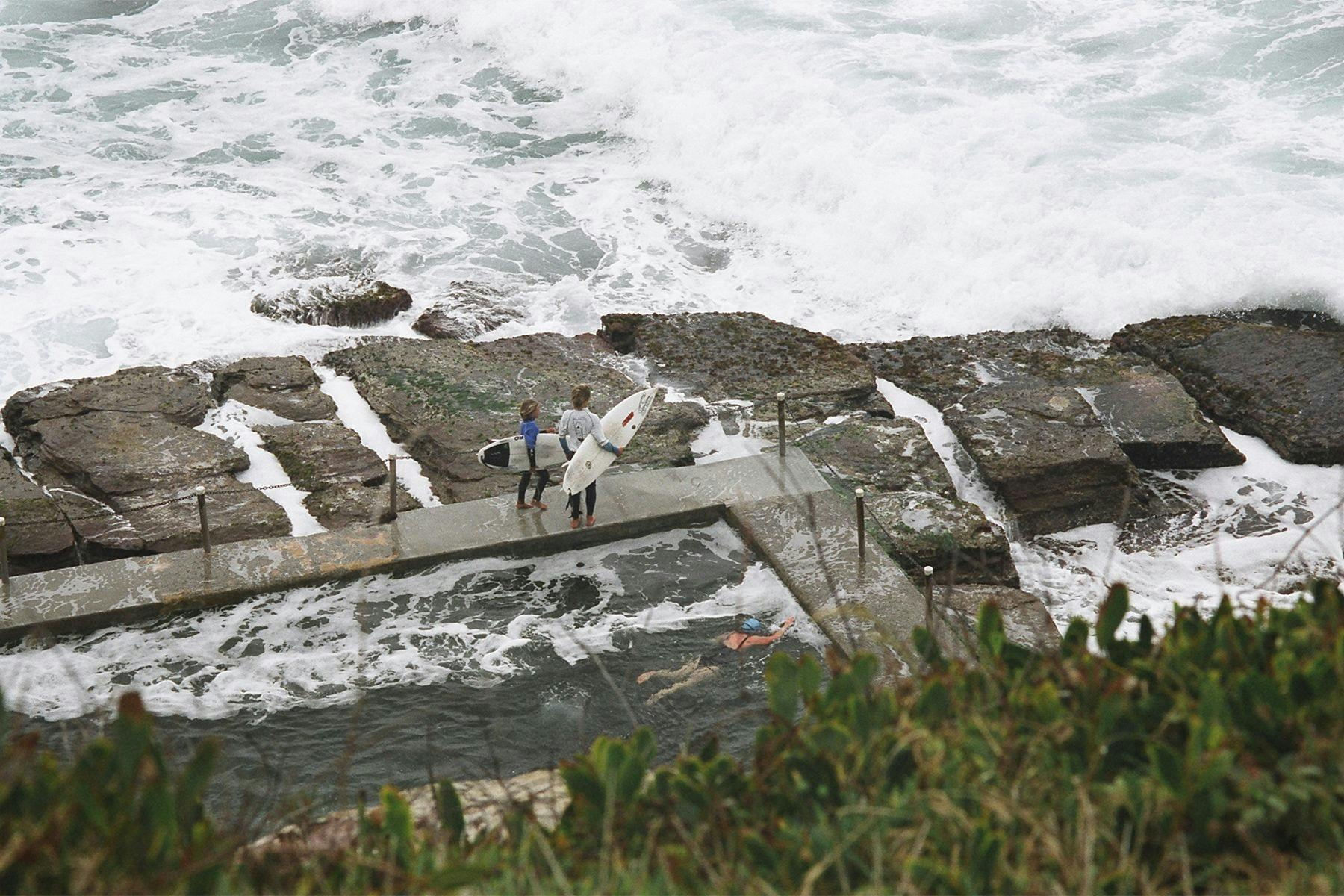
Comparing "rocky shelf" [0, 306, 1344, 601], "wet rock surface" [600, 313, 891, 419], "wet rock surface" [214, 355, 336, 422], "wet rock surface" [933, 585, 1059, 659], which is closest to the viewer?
"wet rock surface" [933, 585, 1059, 659]

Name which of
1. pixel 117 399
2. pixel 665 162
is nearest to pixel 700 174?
pixel 665 162

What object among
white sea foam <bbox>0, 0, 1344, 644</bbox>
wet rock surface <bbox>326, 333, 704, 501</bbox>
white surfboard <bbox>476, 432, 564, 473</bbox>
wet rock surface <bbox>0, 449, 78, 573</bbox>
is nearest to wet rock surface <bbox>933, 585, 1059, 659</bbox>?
white sea foam <bbox>0, 0, 1344, 644</bbox>

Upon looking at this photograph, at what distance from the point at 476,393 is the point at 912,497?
3534 mm

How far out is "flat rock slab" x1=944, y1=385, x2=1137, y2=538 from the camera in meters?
8.81

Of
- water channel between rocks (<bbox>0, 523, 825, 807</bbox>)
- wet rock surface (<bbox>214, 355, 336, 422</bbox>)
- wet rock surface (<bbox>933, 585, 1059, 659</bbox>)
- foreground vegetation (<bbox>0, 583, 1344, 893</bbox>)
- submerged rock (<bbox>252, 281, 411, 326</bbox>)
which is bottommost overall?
wet rock surface (<bbox>933, 585, 1059, 659</bbox>)

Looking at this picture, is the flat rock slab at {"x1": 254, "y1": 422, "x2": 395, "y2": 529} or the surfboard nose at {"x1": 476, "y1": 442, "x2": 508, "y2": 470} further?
the flat rock slab at {"x1": 254, "y1": 422, "x2": 395, "y2": 529}

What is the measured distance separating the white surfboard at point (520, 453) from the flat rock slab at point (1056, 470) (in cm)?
320

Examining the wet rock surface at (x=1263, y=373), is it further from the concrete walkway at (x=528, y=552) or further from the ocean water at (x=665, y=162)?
the concrete walkway at (x=528, y=552)

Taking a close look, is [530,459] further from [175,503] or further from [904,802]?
[904,802]

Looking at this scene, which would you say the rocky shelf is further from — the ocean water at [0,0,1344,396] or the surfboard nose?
the ocean water at [0,0,1344,396]

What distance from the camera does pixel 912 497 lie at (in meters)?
8.50

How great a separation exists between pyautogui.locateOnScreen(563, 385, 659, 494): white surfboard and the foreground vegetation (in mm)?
4610

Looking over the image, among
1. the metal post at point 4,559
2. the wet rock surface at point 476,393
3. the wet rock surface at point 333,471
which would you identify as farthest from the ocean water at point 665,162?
the metal post at point 4,559

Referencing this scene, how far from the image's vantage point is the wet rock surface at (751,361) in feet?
32.7
